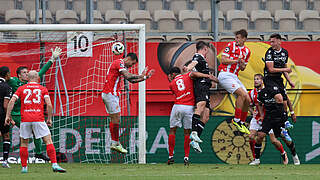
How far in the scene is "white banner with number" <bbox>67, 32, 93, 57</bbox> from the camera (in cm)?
1469

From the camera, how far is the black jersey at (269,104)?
1270 centimetres

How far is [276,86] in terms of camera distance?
12805 mm

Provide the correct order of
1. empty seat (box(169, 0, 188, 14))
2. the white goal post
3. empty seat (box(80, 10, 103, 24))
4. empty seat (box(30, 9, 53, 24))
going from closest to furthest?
1. the white goal post
2. empty seat (box(30, 9, 53, 24))
3. empty seat (box(80, 10, 103, 24))
4. empty seat (box(169, 0, 188, 14))

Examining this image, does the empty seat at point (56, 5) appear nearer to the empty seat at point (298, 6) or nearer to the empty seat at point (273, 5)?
the empty seat at point (273, 5)

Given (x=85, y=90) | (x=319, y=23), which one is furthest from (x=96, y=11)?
(x=319, y=23)

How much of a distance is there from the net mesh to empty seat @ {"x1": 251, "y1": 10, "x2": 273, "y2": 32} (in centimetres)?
423

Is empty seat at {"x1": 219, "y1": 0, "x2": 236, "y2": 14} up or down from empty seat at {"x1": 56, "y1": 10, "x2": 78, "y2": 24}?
up

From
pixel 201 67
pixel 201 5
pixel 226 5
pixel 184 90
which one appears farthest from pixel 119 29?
pixel 226 5

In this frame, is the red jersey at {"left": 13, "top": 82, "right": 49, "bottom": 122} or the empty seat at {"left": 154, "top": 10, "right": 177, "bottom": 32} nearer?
the red jersey at {"left": 13, "top": 82, "right": 49, "bottom": 122}

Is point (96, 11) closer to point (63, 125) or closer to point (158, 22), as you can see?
point (158, 22)

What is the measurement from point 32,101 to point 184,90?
135 inches

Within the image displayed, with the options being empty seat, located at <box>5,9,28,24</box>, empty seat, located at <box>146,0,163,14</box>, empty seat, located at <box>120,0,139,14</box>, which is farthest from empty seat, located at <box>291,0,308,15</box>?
empty seat, located at <box>5,9,28,24</box>

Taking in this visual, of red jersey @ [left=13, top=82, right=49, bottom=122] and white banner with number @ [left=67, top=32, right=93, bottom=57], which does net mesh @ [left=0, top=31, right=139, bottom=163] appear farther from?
red jersey @ [left=13, top=82, right=49, bottom=122]

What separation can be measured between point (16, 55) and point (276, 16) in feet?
25.2
